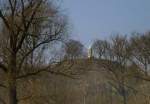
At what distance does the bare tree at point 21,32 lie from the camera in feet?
87.5

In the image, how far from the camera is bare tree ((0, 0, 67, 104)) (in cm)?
2667

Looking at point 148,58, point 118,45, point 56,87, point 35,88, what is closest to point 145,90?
point 148,58

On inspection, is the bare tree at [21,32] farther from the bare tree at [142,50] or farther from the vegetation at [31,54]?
the bare tree at [142,50]

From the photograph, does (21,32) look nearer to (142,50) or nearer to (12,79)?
(12,79)

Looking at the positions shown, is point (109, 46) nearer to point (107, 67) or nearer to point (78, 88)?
point (107, 67)

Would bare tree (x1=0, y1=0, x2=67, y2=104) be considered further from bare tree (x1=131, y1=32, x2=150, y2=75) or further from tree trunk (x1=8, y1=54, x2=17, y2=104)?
bare tree (x1=131, y1=32, x2=150, y2=75)

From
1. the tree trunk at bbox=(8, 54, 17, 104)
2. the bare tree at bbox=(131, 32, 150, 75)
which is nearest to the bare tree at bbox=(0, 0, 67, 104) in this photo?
the tree trunk at bbox=(8, 54, 17, 104)

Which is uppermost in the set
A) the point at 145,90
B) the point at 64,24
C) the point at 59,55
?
the point at 64,24

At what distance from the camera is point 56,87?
42844mm

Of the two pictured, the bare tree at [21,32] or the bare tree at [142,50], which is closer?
the bare tree at [21,32]

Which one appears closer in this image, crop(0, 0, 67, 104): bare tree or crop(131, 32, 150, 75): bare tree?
crop(0, 0, 67, 104): bare tree

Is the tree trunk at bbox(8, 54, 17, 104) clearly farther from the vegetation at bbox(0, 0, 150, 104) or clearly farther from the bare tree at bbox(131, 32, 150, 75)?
the bare tree at bbox(131, 32, 150, 75)

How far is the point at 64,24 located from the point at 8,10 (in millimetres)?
4726

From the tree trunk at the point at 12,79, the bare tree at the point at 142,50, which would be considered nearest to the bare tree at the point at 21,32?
the tree trunk at the point at 12,79
